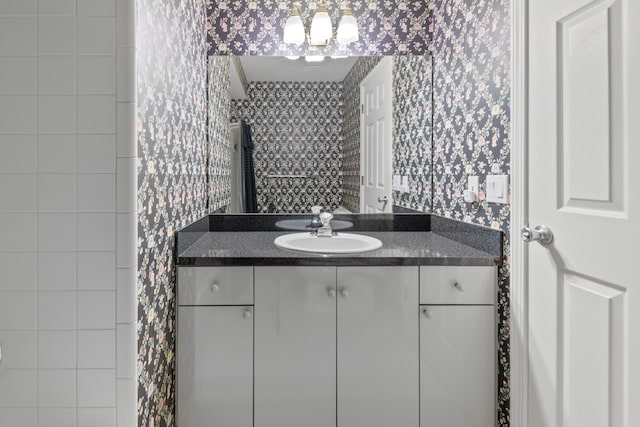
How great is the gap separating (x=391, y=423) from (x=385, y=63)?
174 cm

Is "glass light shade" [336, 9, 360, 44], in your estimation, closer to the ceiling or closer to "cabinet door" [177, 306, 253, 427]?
the ceiling

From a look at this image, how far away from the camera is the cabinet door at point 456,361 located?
1.58m

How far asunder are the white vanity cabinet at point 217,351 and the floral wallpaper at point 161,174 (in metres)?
0.06

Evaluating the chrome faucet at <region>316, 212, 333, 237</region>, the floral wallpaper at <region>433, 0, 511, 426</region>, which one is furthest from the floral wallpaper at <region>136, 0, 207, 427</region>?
the floral wallpaper at <region>433, 0, 511, 426</region>

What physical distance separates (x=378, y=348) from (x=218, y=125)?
1.39 meters

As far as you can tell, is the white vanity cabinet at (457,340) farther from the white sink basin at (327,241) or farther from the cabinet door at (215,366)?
the cabinet door at (215,366)

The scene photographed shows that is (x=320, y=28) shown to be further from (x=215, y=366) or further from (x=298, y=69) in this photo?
(x=215, y=366)

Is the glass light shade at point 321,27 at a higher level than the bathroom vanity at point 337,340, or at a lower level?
higher

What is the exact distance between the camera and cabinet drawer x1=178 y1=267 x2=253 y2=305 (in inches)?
61.8
